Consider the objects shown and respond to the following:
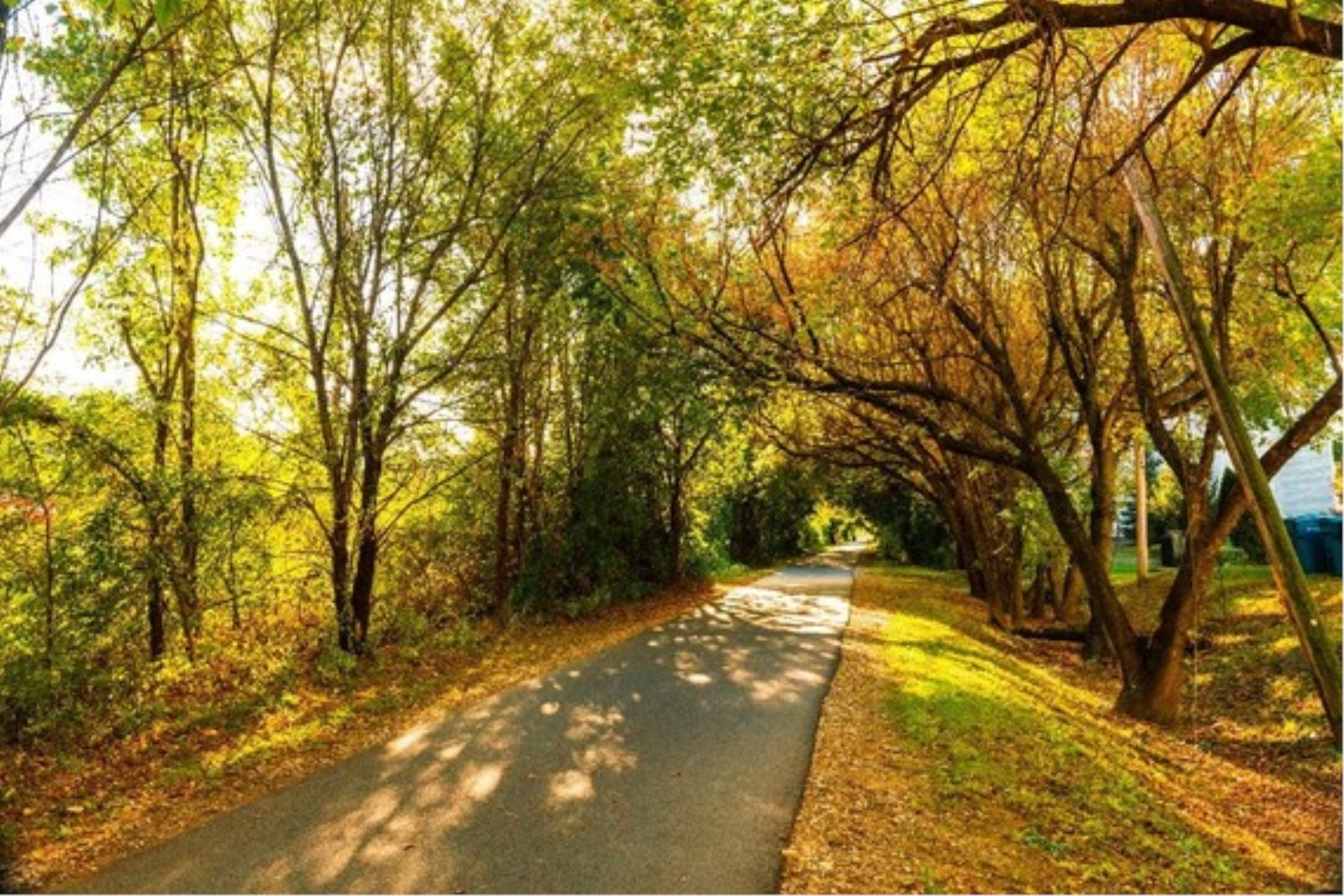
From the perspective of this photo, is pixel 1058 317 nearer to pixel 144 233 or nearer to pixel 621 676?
pixel 621 676

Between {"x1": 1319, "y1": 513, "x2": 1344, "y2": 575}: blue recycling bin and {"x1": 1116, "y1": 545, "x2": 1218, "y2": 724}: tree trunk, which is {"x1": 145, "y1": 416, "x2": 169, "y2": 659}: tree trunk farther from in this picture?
{"x1": 1319, "y1": 513, "x2": 1344, "y2": 575}: blue recycling bin

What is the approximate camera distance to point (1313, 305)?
12117mm

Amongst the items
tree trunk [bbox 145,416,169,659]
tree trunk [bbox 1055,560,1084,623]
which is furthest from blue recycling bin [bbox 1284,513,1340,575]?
tree trunk [bbox 145,416,169,659]

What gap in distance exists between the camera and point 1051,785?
26.6 ft

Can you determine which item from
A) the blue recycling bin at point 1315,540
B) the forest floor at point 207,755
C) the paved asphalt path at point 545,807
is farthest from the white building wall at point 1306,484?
the forest floor at point 207,755

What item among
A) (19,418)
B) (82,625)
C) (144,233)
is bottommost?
(82,625)

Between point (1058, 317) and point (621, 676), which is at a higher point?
point (1058, 317)

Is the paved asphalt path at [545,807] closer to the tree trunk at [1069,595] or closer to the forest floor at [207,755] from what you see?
the forest floor at [207,755]

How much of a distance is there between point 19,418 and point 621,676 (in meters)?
7.91

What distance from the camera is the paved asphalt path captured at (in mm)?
5738

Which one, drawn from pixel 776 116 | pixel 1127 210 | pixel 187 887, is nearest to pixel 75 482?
pixel 187 887

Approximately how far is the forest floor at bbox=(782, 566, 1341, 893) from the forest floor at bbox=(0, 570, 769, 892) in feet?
16.3

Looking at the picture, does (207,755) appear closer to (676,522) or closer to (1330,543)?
(676,522)

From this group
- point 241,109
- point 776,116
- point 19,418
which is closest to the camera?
point 776,116
